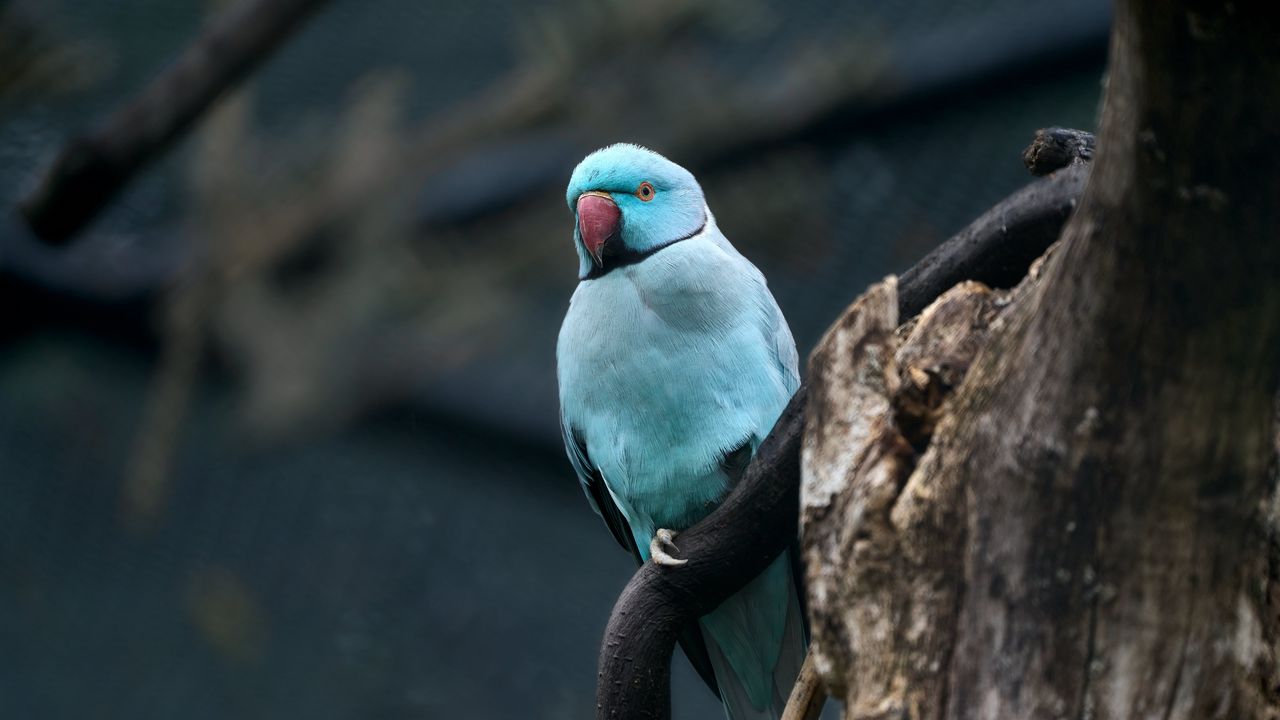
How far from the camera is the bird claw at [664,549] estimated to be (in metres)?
1.33

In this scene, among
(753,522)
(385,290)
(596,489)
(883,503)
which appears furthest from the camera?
(385,290)

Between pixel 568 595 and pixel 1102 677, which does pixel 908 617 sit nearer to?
pixel 1102 677

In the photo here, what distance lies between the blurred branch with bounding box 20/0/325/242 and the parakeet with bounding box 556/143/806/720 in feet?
2.31

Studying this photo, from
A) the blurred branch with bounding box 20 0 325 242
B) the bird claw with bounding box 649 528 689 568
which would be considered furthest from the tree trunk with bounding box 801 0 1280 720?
the blurred branch with bounding box 20 0 325 242

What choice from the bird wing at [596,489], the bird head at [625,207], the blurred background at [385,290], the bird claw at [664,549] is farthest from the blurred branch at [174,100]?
the bird claw at [664,549]

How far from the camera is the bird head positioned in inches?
66.6

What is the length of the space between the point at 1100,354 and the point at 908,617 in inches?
10.0

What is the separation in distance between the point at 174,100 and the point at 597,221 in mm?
874

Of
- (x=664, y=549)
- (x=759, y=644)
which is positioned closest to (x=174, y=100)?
(x=664, y=549)

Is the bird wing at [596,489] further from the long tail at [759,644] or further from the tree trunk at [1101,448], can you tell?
the tree trunk at [1101,448]

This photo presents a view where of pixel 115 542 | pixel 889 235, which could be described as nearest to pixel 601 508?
pixel 889 235

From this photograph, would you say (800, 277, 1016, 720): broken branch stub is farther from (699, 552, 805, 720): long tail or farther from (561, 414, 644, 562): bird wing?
(561, 414, 644, 562): bird wing

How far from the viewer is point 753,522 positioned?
1.28m

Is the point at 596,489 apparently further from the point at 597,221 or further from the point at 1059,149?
the point at 1059,149
